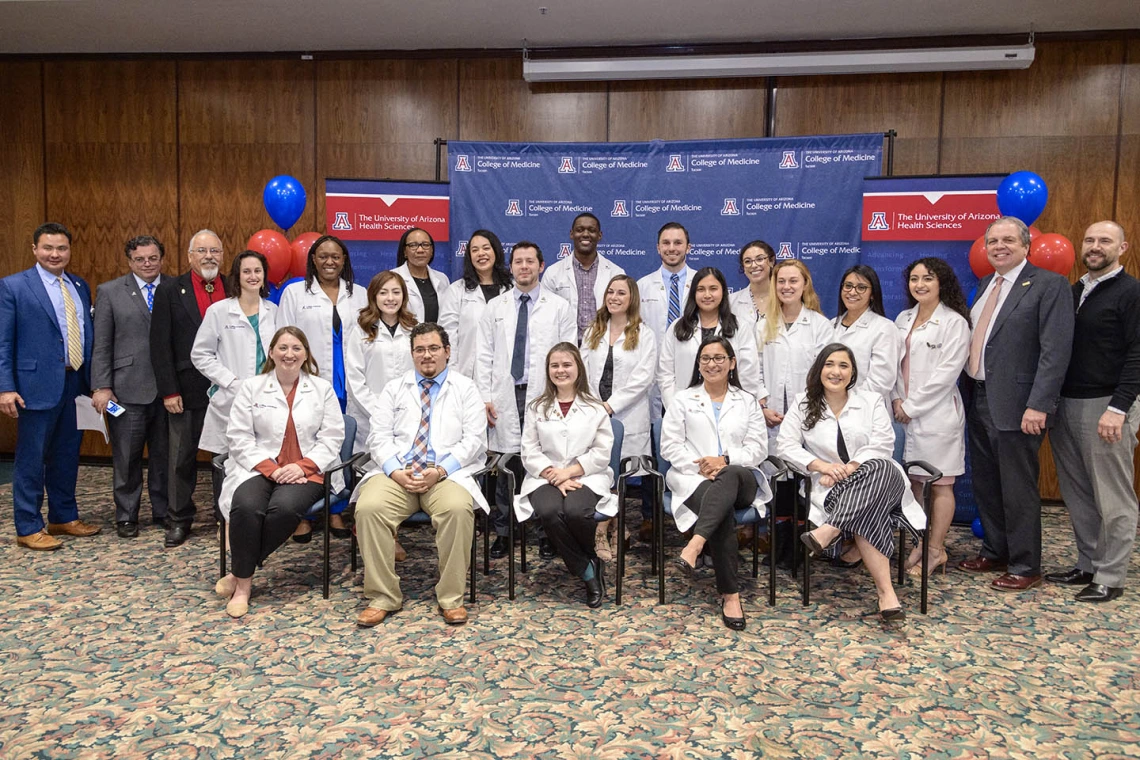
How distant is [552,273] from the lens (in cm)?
493

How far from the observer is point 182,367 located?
452 centimetres

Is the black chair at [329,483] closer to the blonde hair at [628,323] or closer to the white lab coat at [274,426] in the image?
the white lab coat at [274,426]

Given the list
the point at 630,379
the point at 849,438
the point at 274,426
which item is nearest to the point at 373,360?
the point at 274,426

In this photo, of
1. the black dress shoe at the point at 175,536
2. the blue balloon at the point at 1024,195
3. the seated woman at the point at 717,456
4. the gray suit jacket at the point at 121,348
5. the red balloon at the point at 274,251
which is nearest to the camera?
the seated woman at the point at 717,456

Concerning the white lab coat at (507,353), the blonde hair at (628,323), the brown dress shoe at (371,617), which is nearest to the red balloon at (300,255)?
the white lab coat at (507,353)

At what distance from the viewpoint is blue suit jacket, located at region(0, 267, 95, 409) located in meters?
4.35

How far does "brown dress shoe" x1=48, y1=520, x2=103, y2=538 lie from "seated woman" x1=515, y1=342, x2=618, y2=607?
9.15 ft

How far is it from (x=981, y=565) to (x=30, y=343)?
5.40 m

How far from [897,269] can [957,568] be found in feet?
6.82

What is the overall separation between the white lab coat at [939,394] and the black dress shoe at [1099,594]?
780mm

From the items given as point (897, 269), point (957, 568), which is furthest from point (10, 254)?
point (957, 568)

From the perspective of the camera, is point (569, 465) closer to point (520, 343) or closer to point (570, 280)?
point (520, 343)

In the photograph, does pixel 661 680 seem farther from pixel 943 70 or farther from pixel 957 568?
pixel 943 70

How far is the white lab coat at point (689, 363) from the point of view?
4223 millimetres
